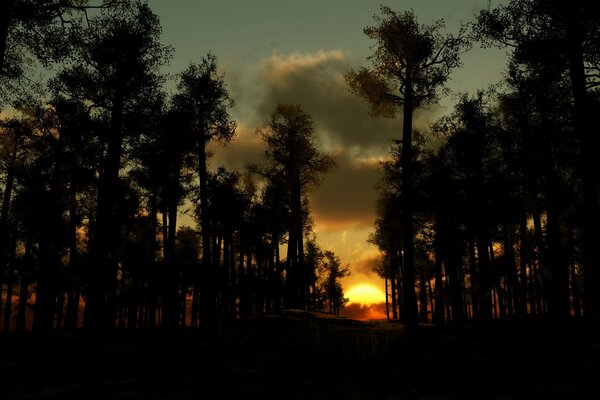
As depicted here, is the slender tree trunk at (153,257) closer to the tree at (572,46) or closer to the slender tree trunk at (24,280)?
the slender tree trunk at (24,280)

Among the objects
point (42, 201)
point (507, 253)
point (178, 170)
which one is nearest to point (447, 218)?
point (507, 253)

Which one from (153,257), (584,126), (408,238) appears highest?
(584,126)

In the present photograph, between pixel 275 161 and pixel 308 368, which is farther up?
pixel 275 161

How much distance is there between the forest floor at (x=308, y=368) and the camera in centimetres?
754

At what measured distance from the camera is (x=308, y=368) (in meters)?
10.1

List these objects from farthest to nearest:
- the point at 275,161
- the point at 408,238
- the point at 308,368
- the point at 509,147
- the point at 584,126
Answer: the point at 275,161 → the point at 509,147 → the point at 408,238 → the point at 584,126 → the point at 308,368

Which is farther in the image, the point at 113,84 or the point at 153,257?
the point at 153,257

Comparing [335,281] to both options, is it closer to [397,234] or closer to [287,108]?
[397,234]

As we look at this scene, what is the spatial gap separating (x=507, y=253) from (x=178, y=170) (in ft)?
58.7

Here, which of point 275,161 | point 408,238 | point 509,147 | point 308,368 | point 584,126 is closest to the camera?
point 308,368

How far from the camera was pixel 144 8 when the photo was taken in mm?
14070

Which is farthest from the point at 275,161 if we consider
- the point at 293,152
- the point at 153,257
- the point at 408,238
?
the point at 408,238

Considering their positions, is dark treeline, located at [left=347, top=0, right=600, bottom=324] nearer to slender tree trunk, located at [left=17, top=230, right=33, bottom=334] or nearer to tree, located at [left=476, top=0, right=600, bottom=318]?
tree, located at [left=476, top=0, right=600, bottom=318]

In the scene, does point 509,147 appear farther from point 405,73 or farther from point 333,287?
point 333,287
